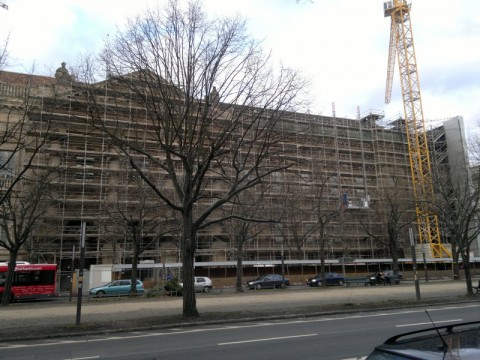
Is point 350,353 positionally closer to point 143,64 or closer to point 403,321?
point 403,321

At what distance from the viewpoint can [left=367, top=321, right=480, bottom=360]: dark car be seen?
2773 mm

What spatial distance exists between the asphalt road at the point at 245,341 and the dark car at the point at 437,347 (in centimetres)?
543

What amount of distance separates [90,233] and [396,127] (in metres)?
56.5

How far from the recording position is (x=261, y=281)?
135 ft

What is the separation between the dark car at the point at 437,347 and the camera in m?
2.77

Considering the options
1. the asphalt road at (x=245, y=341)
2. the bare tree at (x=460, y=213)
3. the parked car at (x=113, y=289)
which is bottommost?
the asphalt road at (x=245, y=341)

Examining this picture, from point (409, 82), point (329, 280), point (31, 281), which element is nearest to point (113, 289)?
point (31, 281)

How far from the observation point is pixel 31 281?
112 feet

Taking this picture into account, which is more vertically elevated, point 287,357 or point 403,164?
point 403,164

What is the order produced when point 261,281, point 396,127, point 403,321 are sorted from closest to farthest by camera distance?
point 403,321
point 261,281
point 396,127

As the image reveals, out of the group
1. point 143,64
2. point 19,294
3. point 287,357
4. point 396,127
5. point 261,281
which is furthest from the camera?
point 396,127

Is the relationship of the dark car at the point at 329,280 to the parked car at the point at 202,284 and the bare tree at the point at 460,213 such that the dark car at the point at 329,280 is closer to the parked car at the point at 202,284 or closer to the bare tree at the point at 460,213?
the parked car at the point at 202,284

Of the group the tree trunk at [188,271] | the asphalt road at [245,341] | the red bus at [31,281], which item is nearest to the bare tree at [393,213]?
the asphalt road at [245,341]

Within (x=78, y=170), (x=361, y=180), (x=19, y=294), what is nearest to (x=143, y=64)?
(x=19, y=294)
